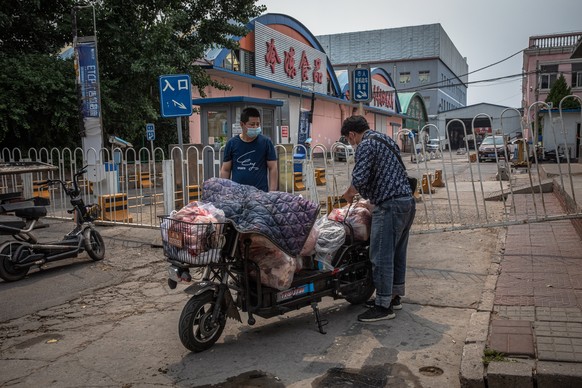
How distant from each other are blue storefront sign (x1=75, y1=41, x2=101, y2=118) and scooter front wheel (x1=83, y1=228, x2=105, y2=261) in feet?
12.5

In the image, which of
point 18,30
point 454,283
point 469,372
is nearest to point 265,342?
point 469,372

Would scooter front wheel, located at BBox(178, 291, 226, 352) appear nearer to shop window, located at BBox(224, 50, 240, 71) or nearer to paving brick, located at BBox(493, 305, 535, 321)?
paving brick, located at BBox(493, 305, 535, 321)

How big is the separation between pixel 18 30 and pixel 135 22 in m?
4.23

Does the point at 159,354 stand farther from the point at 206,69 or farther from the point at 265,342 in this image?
the point at 206,69

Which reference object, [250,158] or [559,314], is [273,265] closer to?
[250,158]

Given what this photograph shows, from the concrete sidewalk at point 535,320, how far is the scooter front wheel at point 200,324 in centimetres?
189

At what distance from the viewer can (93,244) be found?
6.94 m

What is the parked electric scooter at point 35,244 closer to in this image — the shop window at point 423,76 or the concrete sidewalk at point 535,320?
the concrete sidewalk at point 535,320

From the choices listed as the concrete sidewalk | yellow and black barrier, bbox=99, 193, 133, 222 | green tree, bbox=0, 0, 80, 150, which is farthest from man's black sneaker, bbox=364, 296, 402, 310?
green tree, bbox=0, 0, 80, 150

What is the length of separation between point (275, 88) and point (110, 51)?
14.1 meters

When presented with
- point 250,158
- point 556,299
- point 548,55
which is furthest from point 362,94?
point 548,55

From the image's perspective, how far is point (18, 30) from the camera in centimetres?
1797

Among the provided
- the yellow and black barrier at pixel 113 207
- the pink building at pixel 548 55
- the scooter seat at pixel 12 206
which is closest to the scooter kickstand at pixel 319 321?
the scooter seat at pixel 12 206

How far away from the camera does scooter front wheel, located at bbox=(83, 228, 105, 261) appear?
6801 millimetres
